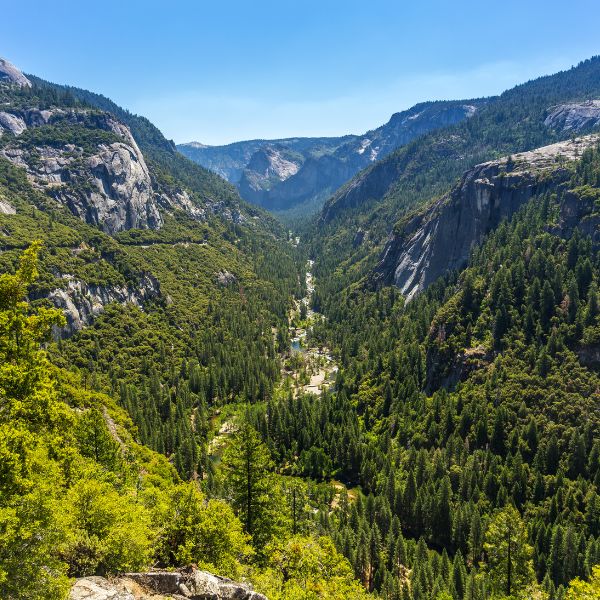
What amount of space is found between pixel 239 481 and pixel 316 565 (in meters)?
15.6

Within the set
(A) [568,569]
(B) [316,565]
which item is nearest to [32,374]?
(B) [316,565]

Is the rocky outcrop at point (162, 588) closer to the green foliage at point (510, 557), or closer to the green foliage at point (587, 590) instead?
the green foliage at point (587, 590)

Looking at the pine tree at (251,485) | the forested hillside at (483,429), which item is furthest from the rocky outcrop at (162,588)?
the forested hillside at (483,429)

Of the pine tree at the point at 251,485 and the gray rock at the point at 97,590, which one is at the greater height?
the gray rock at the point at 97,590

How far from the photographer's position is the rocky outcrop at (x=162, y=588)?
84.4 ft

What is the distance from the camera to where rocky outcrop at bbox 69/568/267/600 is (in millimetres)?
25731

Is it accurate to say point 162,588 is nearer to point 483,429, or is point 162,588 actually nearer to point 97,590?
point 97,590

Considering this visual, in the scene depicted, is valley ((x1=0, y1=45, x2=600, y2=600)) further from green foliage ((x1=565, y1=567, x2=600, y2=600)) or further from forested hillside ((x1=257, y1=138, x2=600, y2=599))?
forested hillside ((x1=257, y1=138, x2=600, y2=599))

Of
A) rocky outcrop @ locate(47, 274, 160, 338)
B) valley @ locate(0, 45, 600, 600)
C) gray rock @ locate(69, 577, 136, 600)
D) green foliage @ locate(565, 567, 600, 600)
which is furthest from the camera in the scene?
rocky outcrop @ locate(47, 274, 160, 338)

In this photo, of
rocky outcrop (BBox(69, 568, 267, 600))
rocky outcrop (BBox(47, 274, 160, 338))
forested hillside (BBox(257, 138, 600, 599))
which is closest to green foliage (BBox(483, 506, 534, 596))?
forested hillside (BBox(257, 138, 600, 599))

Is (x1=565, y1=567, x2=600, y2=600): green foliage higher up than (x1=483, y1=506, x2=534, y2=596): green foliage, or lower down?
higher up

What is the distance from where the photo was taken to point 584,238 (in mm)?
161125

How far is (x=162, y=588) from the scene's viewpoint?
29.9 m

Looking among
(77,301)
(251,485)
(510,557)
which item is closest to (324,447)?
(510,557)
